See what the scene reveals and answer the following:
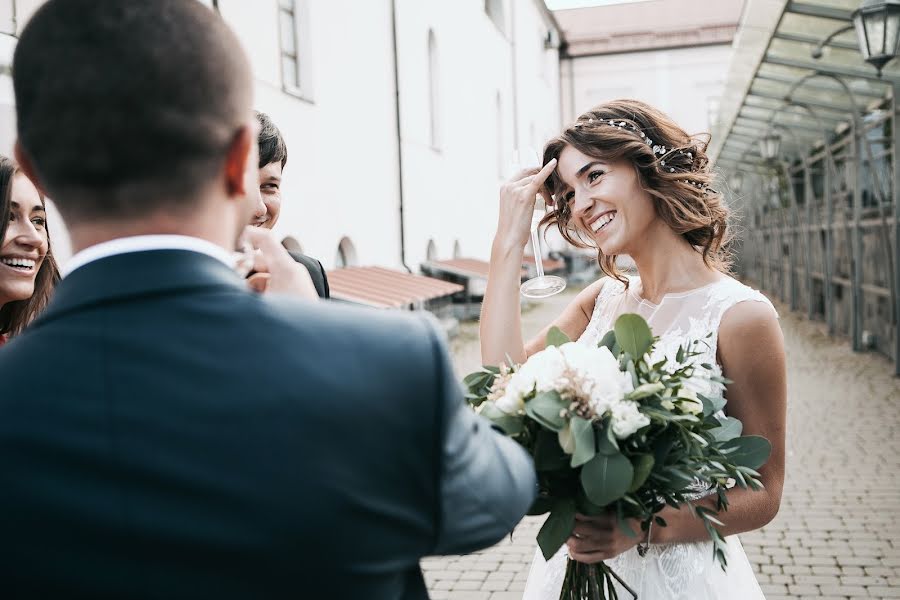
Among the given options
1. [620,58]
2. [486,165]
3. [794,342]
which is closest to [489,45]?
[486,165]

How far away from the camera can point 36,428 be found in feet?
3.24

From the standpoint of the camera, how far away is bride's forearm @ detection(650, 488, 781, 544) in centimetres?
221

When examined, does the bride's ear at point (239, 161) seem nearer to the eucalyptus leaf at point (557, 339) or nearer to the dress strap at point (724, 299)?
the eucalyptus leaf at point (557, 339)

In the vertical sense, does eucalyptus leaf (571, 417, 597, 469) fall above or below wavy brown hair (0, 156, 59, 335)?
below

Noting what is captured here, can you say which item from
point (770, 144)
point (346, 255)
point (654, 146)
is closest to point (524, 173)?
point (654, 146)

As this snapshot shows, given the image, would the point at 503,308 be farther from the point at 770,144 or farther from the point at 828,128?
the point at 770,144

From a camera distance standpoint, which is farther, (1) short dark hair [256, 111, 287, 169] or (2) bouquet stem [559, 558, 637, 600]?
(1) short dark hair [256, 111, 287, 169]

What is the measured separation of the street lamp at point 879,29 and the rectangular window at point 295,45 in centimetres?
820

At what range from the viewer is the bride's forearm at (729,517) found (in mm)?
2213

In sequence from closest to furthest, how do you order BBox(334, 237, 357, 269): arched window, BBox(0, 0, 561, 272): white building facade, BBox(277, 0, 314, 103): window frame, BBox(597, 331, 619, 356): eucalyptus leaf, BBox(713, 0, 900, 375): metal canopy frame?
BBox(597, 331, 619, 356): eucalyptus leaf
BBox(713, 0, 900, 375): metal canopy frame
BBox(0, 0, 561, 272): white building facade
BBox(277, 0, 314, 103): window frame
BBox(334, 237, 357, 269): arched window

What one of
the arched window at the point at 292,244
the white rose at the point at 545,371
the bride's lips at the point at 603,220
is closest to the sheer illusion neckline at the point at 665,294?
the bride's lips at the point at 603,220

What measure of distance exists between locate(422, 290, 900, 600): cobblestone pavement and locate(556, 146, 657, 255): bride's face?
3152mm

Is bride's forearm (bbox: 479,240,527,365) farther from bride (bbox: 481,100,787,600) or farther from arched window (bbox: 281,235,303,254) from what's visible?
arched window (bbox: 281,235,303,254)

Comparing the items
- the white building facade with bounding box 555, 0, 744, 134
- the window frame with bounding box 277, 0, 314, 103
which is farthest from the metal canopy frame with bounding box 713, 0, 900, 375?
the white building facade with bounding box 555, 0, 744, 134
